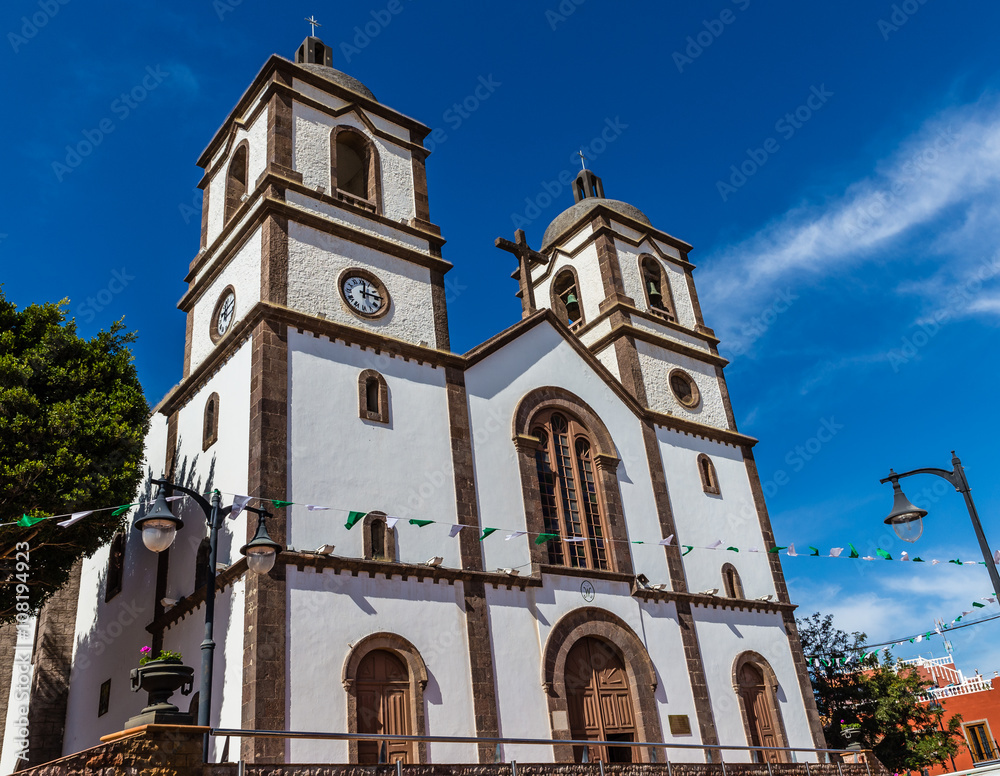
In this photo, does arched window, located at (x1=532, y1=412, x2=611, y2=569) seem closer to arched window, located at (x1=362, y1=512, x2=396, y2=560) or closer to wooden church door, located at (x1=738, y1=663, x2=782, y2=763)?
arched window, located at (x1=362, y1=512, x2=396, y2=560)

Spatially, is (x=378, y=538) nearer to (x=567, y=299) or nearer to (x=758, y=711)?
(x=758, y=711)

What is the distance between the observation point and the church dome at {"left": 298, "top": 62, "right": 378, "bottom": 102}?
76.7 feet

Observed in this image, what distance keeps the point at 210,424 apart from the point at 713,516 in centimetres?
1406

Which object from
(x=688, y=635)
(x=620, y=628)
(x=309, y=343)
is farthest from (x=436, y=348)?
(x=688, y=635)

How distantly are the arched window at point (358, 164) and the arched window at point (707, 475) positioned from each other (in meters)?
12.0

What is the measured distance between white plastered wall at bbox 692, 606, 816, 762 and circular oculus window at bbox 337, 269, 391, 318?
11.1m

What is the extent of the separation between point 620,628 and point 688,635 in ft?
7.79

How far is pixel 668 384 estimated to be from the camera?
26531 mm

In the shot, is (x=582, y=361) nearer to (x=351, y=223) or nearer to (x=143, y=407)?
(x=351, y=223)

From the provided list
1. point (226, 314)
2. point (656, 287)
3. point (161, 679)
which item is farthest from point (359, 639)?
point (656, 287)

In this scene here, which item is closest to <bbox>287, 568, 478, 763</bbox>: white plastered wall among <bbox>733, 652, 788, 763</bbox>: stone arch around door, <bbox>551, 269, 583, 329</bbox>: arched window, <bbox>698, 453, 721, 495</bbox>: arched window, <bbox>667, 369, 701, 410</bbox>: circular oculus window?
<bbox>733, 652, 788, 763</bbox>: stone arch around door

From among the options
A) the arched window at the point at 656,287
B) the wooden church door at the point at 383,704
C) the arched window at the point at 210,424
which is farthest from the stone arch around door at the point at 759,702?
the arched window at the point at 210,424

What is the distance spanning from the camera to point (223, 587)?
16078 millimetres

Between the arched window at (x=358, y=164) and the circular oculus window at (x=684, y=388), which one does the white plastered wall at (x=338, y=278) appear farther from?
the circular oculus window at (x=684, y=388)
